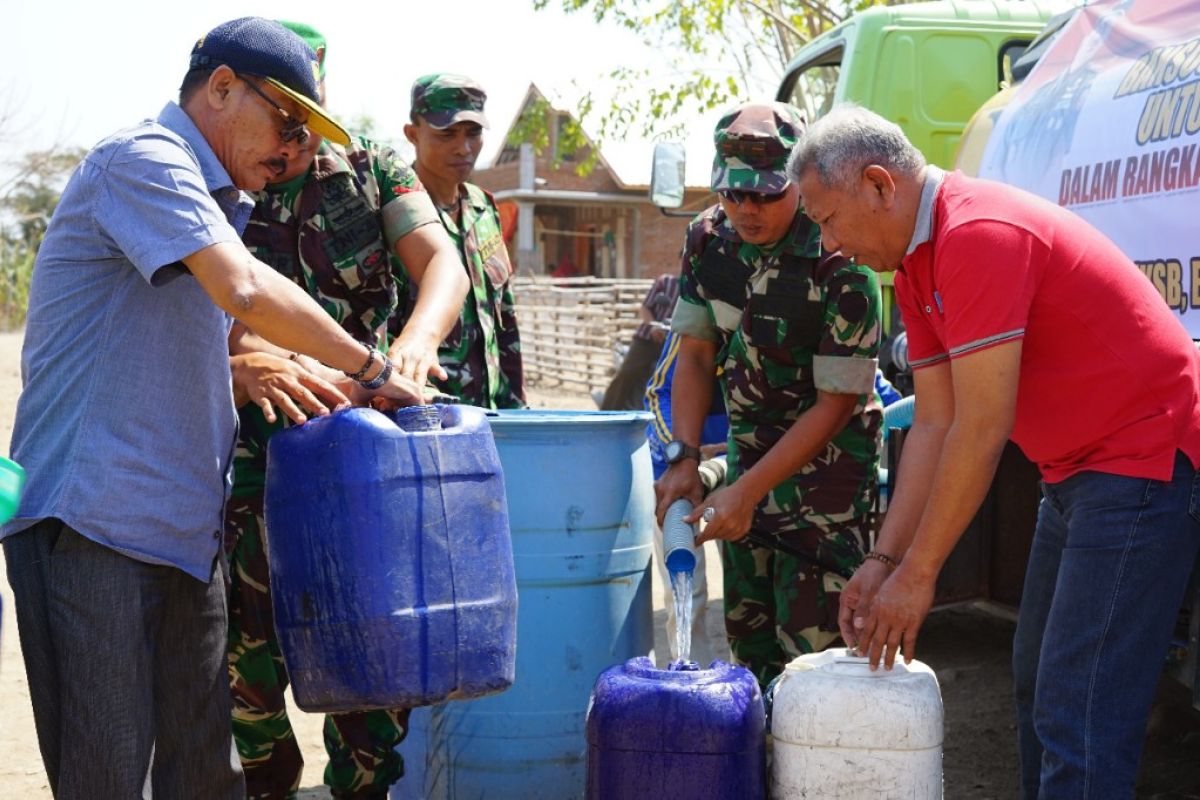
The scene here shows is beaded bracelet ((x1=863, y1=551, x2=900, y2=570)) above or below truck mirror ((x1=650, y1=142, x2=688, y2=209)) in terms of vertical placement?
below

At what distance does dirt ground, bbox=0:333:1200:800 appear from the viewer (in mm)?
4305

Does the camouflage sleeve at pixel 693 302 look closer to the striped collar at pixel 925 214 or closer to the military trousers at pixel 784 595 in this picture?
the military trousers at pixel 784 595

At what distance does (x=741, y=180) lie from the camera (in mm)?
3465

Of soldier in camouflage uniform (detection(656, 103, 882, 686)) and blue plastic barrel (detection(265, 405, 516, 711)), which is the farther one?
soldier in camouflage uniform (detection(656, 103, 882, 686))

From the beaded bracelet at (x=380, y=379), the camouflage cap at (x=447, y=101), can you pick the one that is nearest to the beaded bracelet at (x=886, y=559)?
the beaded bracelet at (x=380, y=379)

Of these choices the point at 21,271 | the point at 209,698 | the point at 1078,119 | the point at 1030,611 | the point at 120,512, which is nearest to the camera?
the point at 120,512

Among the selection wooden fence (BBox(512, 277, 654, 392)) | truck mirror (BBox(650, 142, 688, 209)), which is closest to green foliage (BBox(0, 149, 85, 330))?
wooden fence (BBox(512, 277, 654, 392))

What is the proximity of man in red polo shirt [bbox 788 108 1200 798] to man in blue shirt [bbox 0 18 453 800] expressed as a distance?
106cm

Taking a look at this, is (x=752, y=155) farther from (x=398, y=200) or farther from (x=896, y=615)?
(x=896, y=615)

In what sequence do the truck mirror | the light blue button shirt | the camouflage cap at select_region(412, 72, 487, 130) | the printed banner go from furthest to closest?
the truck mirror, the camouflage cap at select_region(412, 72, 487, 130), the printed banner, the light blue button shirt

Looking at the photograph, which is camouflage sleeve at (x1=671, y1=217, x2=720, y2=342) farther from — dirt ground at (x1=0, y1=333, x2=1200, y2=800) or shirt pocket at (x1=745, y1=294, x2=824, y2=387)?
dirt ground at (x1=0, y1=333, x2=1200, y2=800)

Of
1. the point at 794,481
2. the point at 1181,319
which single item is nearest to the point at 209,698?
the point at 794,481

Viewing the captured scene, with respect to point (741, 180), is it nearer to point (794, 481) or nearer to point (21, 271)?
point (794, 481)

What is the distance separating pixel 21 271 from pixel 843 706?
Result: 1088 inches
